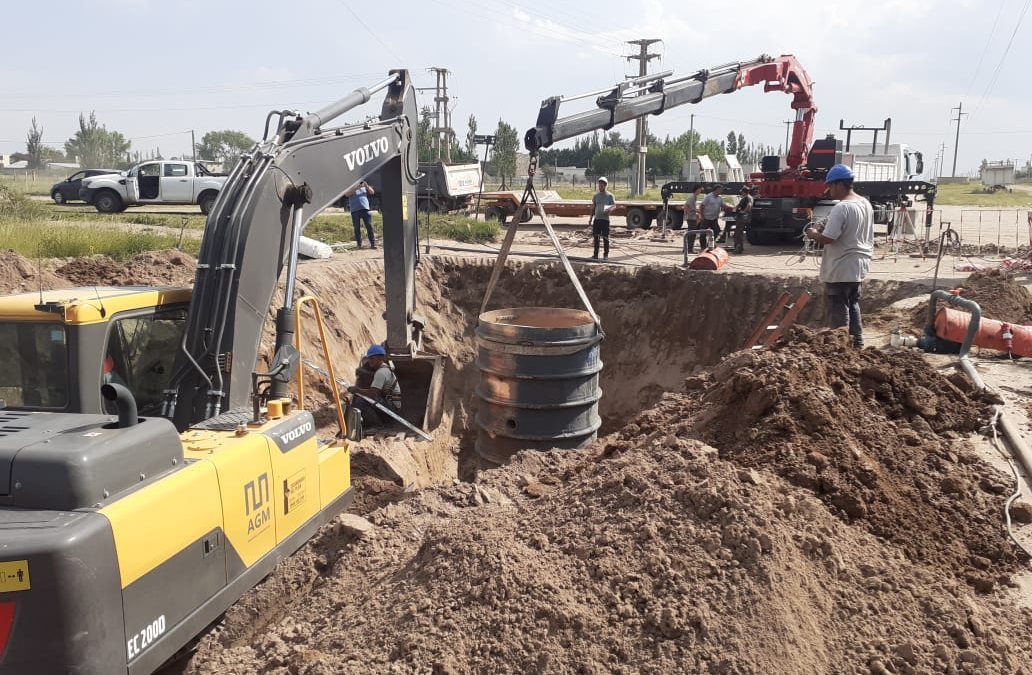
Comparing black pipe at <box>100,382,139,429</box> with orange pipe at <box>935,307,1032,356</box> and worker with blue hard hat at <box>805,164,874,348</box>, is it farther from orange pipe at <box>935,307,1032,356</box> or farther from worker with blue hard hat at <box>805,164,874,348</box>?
orange pipe at <box>935,307,1032,356</box>

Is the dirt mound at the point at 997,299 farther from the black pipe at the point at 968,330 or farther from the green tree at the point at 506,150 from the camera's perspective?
the green tree at the point at 506,150

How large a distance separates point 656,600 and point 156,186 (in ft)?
85.9

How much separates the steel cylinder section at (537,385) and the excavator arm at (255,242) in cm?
196

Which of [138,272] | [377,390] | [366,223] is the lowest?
[377,390]

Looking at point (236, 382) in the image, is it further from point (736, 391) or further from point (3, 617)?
point (736, 391)

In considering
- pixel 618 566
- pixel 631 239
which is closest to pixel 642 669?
pixel 618 566

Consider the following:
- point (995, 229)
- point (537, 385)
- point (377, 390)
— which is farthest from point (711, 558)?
point (995, 229)

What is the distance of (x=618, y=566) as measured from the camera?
3951mm

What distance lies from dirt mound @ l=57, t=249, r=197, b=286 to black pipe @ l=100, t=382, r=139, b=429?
7.15 m

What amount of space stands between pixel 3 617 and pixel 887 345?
816 centimetres

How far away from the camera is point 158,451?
3.70 m

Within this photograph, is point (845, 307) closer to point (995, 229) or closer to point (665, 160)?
point (995, 229)

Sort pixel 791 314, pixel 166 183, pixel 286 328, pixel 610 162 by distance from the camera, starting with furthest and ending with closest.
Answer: pixel 610 162 < pixel 166 183 < pixel 791 314 < pixel 286 328

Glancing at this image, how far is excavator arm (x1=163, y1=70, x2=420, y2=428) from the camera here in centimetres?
496
